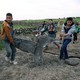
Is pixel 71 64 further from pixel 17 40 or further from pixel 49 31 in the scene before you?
pixel 49 31

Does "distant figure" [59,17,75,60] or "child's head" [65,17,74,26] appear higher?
"child's head" [65,17,74,26]

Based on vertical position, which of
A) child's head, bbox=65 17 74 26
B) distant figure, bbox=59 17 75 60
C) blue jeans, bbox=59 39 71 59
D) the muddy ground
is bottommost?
the muddy ground

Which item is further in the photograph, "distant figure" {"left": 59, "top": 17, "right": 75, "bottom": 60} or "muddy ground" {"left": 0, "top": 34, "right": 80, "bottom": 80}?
"distant figure" {"left": 59, "top": 17, "right": 75, "bottom": 60}

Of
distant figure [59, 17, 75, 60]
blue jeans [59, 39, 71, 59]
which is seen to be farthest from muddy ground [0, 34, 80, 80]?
distant figure [59, 17, 75, 60]

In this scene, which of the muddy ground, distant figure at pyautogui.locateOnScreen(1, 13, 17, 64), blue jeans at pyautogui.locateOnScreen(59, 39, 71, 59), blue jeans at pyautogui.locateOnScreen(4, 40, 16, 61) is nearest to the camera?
the muddy ground

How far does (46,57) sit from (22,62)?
126 cm

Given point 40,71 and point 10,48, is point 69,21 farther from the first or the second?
point 10,48

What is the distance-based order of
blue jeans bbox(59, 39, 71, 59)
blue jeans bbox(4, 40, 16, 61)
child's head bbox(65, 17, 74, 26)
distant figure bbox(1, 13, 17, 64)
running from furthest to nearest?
blue jeans bbox(59, 39, 71, 59)
child's head bbox(65, 17, 74, 26)
blue jeans bbox(4, 40, 16, 61)
distant figure bbox(1, 13, 17, 64)

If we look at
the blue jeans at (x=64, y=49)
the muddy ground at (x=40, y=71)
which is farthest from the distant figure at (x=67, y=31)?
the muddy ground at (x=40, y=71)

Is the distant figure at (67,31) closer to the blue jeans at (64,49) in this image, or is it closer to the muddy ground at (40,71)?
the blue jeans at (64,49)

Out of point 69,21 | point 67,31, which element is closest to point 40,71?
point 67,31

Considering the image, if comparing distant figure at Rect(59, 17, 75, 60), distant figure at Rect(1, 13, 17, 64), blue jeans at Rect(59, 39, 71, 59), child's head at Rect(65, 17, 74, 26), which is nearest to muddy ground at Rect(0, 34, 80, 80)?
blue jeans at Rect(59, 39, 71, 59)

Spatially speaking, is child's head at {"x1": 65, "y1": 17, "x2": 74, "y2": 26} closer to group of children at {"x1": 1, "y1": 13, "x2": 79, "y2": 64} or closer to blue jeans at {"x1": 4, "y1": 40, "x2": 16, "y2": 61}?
group of children at {"x1": 1, "y1": 13, "x2": 79, "y2": 64}

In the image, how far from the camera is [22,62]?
30.5 feet
